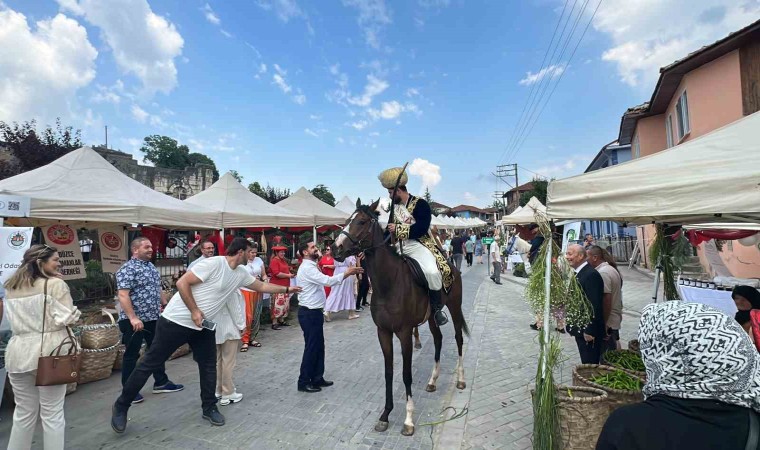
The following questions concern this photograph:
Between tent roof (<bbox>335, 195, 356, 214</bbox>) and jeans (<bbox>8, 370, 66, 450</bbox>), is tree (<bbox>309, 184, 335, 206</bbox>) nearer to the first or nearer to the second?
tent roof (<bbox>335, 195, 356, 214</bbox>)

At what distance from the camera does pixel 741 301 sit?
385 centimetres

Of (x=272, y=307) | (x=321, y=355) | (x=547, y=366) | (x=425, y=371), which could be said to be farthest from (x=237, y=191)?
(x=547, y=366)

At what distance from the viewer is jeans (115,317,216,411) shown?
3.69 meters

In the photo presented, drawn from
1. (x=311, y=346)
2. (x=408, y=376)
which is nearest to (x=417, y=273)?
(x=408, y=376)

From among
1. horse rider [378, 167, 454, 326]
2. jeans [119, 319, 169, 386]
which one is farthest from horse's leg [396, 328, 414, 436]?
jeans [119, 319, 169, 386]

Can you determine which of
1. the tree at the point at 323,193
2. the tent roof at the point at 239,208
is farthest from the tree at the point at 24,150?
the tree at the point at 323,193

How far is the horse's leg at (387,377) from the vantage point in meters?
3.77

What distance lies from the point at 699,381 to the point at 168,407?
5187 mm

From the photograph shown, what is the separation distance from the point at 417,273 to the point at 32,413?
12.7ft

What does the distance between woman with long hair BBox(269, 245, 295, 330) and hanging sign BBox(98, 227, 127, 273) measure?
2.83m

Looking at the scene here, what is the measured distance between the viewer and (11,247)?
376 centimetres

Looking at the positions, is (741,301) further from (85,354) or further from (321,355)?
(85,354)

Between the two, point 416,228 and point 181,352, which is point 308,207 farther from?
point 416,228

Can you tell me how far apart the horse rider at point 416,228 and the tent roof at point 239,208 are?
5.10m
